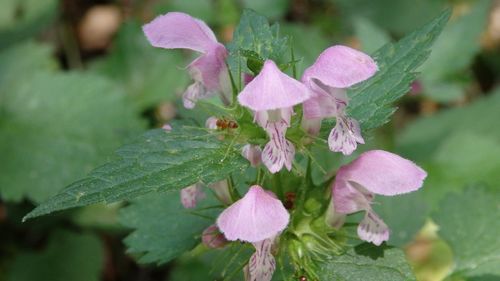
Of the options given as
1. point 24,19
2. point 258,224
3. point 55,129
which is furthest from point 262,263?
point 24,19

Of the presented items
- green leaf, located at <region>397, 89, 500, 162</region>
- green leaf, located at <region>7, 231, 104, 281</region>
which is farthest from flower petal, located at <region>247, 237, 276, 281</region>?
green leaf, located at <region>397, 89, 500, 162</region>

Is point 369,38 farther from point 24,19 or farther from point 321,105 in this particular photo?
point 321,105

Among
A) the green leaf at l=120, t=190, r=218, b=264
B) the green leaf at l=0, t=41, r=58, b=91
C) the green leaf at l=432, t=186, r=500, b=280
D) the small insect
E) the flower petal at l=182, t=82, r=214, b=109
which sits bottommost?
the green leaf at l=0, t=41, r=58, b=91

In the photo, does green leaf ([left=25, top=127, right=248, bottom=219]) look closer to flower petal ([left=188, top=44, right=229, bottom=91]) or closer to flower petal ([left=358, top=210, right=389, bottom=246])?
flower petal ([left=188, top=44, right=229, bottom=91])

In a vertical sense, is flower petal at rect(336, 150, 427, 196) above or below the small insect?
below

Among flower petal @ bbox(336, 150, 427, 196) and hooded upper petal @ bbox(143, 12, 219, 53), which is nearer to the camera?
flower petal @ bbox(336, 150, 427, 196)

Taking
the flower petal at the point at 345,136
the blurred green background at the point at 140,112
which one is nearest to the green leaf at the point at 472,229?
the blurred green background at the point at 140,112

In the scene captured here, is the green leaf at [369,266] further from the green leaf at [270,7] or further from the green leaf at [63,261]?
the green leaf at [270,7]
